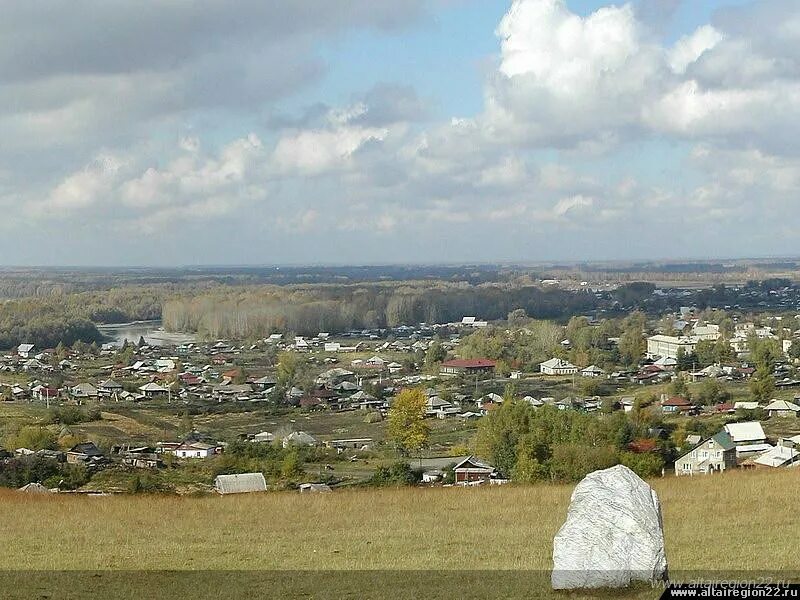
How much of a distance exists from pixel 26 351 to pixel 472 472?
73397 mm

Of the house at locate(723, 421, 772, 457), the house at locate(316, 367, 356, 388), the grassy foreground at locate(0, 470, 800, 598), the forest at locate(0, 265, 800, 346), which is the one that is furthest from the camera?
the forest at locate(0, 265, 800, 346)

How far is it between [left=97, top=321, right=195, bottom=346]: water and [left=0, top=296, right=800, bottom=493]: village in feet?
8.14

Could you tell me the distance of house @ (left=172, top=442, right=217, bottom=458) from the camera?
40.5 m

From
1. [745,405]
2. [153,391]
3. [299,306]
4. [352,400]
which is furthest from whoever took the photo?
[299,306]

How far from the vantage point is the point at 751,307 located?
4798 inches

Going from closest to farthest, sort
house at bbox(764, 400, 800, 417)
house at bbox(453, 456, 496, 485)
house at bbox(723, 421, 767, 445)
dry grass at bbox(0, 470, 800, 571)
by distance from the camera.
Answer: dry grass at bbox(0, 470, 800, 571), house at bbox(453, 456, 496, 485), house at bbox(723, 421, 767, 445), house at bbox(764, 400, 800, 417)

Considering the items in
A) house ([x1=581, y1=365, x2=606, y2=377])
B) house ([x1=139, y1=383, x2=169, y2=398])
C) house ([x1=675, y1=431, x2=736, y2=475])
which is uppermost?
house ([x1=675, y1=431, x2=736, y2=475])

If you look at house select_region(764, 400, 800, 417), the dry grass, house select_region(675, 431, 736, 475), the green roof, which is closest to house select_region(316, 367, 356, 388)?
house select_region(764, 400, 800, 417)

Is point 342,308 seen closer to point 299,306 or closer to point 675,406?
point 299,306

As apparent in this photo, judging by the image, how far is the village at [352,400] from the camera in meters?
34.6

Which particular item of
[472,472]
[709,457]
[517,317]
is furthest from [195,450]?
[517,317]

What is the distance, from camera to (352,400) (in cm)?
6231

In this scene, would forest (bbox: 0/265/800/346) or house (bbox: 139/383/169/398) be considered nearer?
house (bbox: 139/383/169/398)

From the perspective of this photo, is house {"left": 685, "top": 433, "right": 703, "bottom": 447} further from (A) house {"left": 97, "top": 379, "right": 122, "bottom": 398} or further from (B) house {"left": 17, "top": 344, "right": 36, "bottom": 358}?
(B) house {"left": 17, "top": 344, "right": 36, "bottom": 358}
